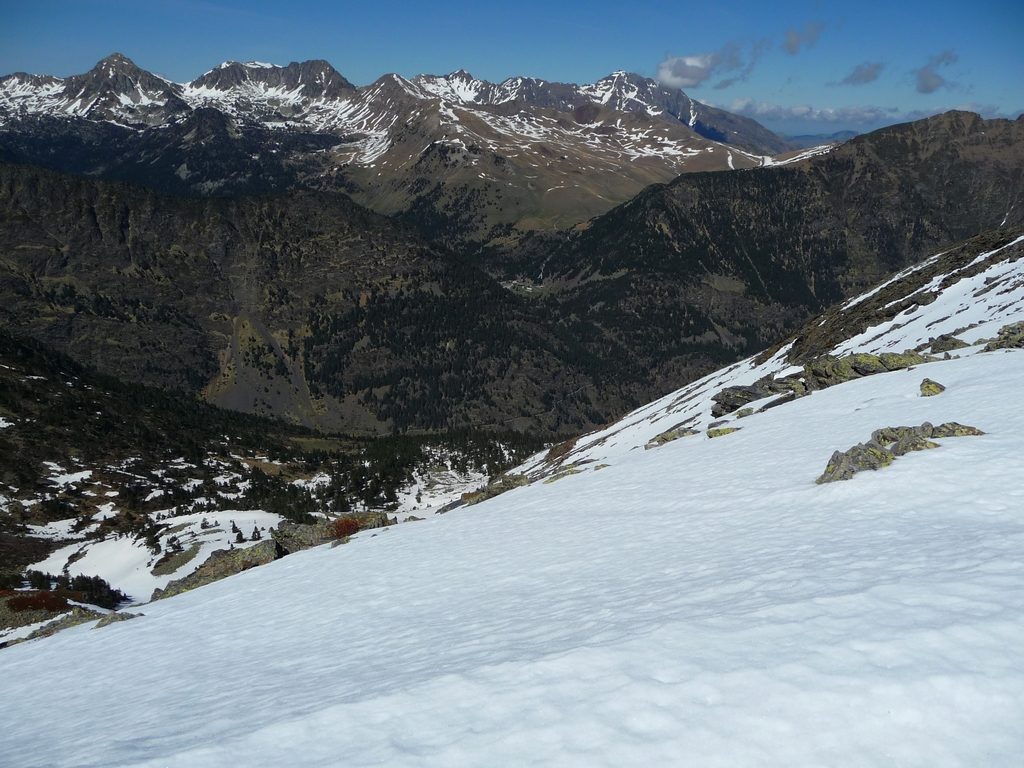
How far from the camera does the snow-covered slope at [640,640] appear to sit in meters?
8.38

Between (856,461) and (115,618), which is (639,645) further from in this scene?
(115,618)

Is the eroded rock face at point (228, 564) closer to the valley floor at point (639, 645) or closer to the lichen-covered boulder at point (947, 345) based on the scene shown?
the valley floor at point (639, 645)

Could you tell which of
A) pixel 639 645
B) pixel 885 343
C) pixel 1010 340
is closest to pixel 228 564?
pixel 639 645

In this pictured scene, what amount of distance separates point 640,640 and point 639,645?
203 millimetres

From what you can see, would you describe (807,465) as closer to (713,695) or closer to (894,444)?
(894,444)

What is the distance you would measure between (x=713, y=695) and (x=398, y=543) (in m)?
24.9

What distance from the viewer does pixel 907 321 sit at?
6750 centimetres

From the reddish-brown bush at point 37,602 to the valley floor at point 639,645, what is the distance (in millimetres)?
25382

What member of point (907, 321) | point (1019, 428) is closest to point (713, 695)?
point (1019, 428)

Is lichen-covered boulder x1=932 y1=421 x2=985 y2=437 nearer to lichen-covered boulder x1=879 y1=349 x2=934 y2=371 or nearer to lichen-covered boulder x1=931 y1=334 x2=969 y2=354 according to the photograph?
lichen-covered boulder x1=879 y1=349 x2=934 y2=371

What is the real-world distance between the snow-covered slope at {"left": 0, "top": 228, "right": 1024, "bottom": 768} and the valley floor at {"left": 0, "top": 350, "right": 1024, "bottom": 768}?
5 centimetres

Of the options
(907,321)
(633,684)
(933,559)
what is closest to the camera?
(633,684)

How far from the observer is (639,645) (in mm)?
10859

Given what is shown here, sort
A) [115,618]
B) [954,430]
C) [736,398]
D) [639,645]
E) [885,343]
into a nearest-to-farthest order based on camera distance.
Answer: [639,645]
[954,430]
[115,618]
[736,398]
[885,343]
